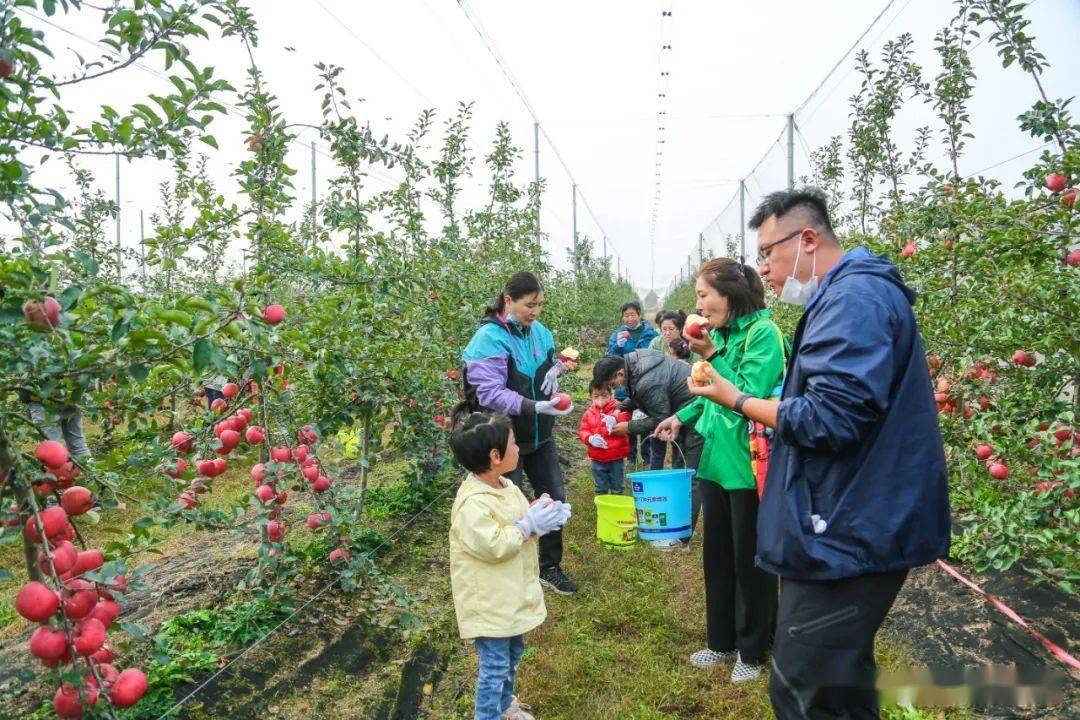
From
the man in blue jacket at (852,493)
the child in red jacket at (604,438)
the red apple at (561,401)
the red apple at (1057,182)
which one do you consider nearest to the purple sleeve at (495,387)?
the red apple at (561,401)

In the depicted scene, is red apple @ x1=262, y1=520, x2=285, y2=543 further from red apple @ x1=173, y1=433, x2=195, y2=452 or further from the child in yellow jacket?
the child in yellow jacket

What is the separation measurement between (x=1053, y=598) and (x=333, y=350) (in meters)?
3.45

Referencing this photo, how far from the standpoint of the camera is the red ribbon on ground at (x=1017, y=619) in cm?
270

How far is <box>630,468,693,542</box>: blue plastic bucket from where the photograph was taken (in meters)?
4.00

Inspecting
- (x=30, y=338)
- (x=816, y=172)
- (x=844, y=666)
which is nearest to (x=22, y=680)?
(x=30, y=338)

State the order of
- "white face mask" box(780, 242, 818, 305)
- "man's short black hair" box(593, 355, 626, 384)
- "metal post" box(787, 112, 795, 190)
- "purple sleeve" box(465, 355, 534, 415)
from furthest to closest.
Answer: "metal post" box(787, 112, 795, 190) → "man's short black hair" box(593, 355, 626, 384) → "purple sleeve" box(465, 355, 534, 415) → "white face mask" box(780, 242, 818, 305)

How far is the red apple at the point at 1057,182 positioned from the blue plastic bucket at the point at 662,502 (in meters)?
2.13

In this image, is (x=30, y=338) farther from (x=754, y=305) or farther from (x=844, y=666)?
(x=754, y=305)

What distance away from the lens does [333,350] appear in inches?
132

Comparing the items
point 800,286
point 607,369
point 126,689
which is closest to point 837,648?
point 800,286

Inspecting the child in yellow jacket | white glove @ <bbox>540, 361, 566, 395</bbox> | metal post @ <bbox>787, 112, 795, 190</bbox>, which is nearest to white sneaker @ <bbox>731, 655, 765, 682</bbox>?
the child in yellow jacket

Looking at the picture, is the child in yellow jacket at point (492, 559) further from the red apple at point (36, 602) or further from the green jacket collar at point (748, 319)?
the red apple at point (36, 602)

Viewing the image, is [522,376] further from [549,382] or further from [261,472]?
[261,472]

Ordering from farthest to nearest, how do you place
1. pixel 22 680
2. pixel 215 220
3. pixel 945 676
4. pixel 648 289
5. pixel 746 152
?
pixel 648 289
pixel 746 152
pixel 215 220
pixel 22 680
pixel 945 676
